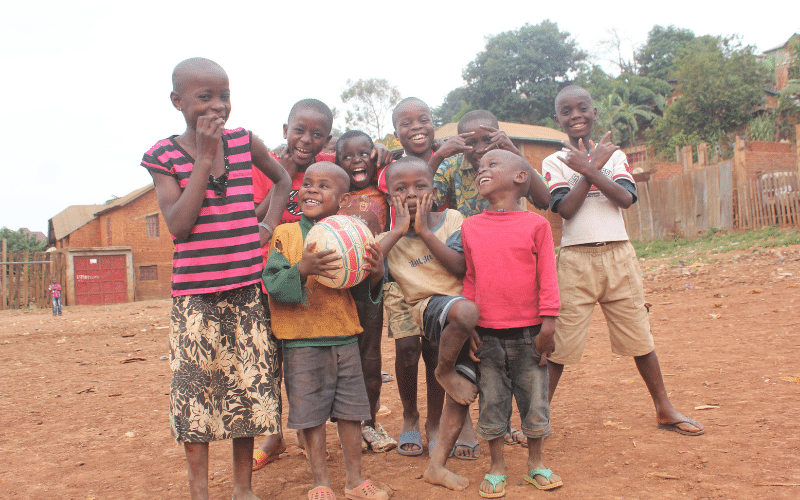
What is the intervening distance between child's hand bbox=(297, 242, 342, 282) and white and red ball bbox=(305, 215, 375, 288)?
0.02 m

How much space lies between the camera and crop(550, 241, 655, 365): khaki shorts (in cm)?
318

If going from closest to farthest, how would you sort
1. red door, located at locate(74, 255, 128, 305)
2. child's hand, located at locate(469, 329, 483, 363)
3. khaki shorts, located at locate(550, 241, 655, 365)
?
1. child's hand, located at locate(469, 329, 483, 363)
2. khaki shorts, located at locate(550, 241, 655, 365)
3. red door, located at locate(74, 255, 128, 305)

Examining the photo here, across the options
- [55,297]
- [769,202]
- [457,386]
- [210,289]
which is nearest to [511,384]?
[457,386]

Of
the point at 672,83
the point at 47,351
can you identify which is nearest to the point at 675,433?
the point at 47,351

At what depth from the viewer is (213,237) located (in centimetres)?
243

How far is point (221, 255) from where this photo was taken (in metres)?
2.42

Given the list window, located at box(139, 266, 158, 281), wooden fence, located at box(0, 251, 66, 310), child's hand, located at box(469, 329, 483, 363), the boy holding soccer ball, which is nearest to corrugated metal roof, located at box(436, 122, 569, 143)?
window, located at box(139, 266, 158, 281)

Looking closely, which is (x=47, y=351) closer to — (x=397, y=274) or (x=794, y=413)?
(x=397, y=274)

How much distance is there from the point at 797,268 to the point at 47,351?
11613mm

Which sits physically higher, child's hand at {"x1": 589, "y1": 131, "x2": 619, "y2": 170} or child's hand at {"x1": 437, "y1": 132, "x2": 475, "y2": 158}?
child's hand at {"x1": 437, "y1": 132, "x2": 475, "y2": 158}

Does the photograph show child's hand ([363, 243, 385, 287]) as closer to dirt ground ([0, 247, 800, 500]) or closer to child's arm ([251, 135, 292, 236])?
child's arm ([251, 135, 292, 236])

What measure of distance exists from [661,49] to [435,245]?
50.6 metres

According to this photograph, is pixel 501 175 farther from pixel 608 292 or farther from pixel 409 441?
pixel 409 441

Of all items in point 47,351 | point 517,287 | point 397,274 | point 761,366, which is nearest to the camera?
point 517,287
